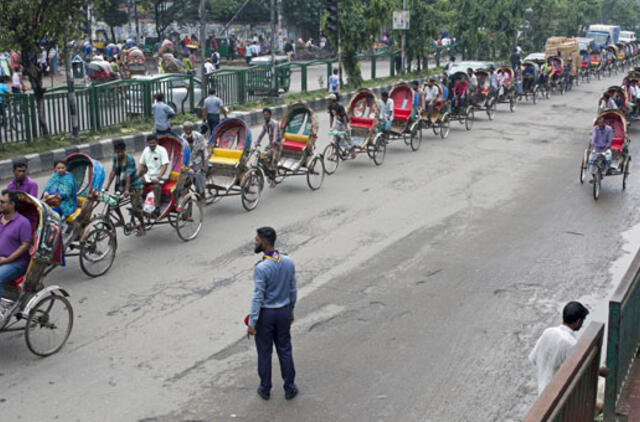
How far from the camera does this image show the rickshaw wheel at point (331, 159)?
15.5 metres

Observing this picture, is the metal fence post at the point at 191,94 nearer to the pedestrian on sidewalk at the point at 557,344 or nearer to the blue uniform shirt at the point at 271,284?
the blue uniform shirt at the point at 271,284

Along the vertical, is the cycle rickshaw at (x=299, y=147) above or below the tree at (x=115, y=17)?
below

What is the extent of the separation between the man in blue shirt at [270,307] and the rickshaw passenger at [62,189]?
3.59 meters

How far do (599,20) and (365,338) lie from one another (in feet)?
302

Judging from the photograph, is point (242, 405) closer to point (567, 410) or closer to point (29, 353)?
point (29, 353)

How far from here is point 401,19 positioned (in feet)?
110

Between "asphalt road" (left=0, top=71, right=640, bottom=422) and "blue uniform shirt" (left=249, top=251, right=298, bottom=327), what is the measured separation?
0.83 meters

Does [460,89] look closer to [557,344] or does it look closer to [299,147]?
[299,147]

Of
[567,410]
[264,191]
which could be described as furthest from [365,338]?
[264,191]

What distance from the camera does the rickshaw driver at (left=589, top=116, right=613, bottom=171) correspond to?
13.8 m

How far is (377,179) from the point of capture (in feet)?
49.6

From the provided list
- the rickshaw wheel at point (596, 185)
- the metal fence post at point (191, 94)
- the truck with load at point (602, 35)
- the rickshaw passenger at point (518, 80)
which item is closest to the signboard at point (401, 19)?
the rickshaw passenger at point (518, 80)

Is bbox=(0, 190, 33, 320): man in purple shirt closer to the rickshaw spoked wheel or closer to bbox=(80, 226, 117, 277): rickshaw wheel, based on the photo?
bbox=(80, 226, 117, 277): rickshaw wheel

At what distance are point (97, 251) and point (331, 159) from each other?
7.09m
